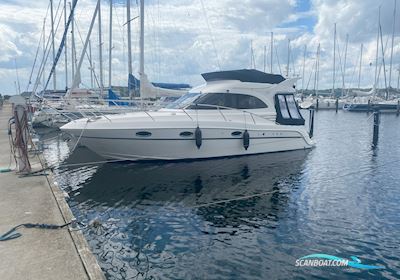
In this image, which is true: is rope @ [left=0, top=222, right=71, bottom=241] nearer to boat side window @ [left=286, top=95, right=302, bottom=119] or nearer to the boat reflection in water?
the boat reflection in water

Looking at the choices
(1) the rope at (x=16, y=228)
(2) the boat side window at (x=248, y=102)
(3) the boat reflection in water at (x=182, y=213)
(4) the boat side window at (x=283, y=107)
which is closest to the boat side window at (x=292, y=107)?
(4) the boat side window at (x=283, y=107)

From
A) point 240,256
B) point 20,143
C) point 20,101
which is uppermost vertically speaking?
point 20,101

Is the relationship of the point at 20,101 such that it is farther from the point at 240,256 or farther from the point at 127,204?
the point at 240,256

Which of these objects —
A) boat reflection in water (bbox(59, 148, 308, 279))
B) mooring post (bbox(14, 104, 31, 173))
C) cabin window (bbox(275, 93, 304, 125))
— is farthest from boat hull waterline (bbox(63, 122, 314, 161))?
mooring post (bbox(14, 104, 31, 173))

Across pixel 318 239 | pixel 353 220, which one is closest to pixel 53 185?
pixel 318 239

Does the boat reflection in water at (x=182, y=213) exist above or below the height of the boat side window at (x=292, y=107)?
below

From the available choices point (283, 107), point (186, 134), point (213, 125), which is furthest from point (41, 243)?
point (283, 107)

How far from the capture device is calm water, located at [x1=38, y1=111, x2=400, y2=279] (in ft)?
20.6

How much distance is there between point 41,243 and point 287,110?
1336 centimetres

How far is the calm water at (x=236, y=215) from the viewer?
6.27 m

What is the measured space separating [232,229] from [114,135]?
6720 millimetres

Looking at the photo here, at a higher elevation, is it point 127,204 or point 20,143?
point 20,143

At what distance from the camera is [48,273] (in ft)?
15.6

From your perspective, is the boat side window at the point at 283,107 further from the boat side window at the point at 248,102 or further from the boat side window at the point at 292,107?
the boat side window at the point at 248,102
